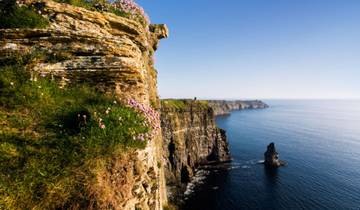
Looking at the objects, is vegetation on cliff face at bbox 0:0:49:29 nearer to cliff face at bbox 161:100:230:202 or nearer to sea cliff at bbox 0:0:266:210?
sea cliff at bbox 0:0:266:210

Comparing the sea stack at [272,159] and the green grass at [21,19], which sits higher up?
the green grass at [21,19]

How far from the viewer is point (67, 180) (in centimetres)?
650

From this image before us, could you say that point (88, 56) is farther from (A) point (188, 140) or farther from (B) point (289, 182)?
(A) point (188, 140)

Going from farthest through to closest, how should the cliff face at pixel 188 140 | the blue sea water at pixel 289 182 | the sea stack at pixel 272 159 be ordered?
the sea stack at pixel 272 159 → the cliff face at pixel 188 140 → the blue sea water at pixel 289 182

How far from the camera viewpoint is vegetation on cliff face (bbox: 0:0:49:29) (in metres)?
11.5

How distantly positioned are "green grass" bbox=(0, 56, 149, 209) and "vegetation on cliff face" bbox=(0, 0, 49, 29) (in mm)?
2462

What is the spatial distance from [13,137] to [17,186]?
7.61 ft

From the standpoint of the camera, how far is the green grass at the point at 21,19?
11.5 meters

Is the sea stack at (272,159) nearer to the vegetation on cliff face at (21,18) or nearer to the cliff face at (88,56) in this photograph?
the cliff face at (88,56)

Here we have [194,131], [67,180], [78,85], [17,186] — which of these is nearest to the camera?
[17,186]

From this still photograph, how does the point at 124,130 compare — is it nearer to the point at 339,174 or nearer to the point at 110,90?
the point at 110,90

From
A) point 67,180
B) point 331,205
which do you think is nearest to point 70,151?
point 67,180

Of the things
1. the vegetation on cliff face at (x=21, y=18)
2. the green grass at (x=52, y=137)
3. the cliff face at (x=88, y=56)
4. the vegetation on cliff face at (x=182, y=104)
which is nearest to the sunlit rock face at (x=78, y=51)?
the cliff face at (x=88, y=56)

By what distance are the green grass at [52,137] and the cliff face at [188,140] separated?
55.1 meters
